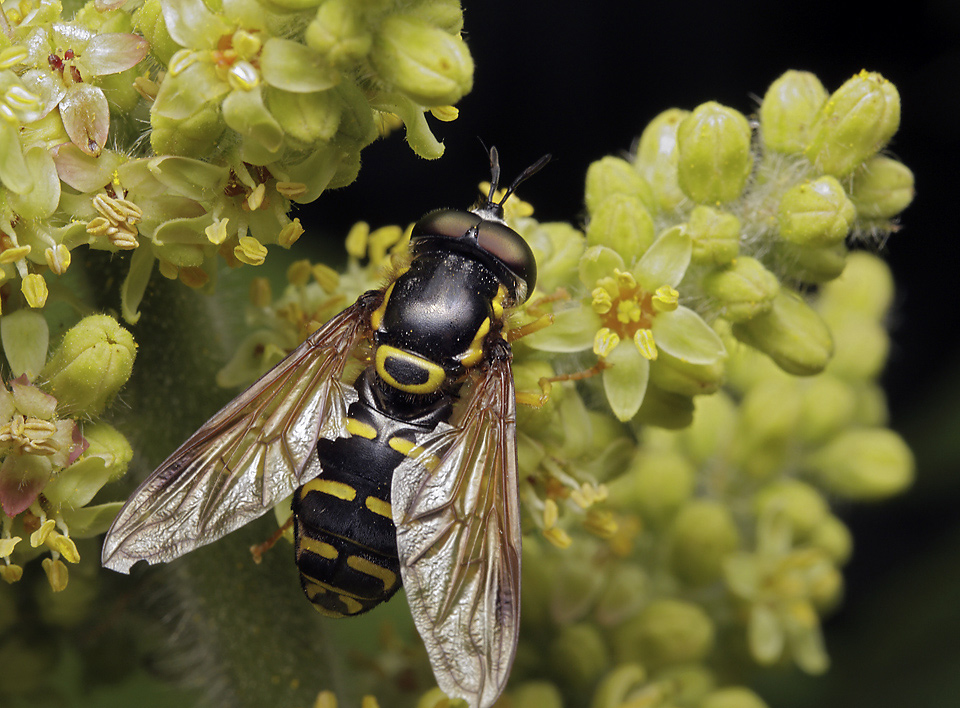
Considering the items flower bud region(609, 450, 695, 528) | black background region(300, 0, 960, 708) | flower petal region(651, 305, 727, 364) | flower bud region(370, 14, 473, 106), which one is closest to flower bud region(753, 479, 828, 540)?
flower bud region(609, 450, 695, 528)

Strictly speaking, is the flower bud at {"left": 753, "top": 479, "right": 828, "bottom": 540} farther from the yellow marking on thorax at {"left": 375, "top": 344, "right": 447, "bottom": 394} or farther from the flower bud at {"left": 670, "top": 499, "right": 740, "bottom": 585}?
the yellow marking on thorax at {"left": 375, "top": 344, "right": 447, "bottom": 394}

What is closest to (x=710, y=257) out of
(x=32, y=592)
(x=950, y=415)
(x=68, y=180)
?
(x=68, y=180)

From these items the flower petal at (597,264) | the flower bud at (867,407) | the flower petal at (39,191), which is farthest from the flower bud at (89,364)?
the flower bud at (867,407)

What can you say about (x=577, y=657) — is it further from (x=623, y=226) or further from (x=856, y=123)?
(x=856, y=123)

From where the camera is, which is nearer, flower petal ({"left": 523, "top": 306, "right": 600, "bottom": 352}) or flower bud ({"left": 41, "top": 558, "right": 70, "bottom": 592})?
flower bud ({"left": 41, "top": 558, "right": 70, "bottom": 592})

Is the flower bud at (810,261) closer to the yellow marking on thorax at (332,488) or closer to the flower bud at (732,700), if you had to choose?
the yellow marking on thorax at (332,488)

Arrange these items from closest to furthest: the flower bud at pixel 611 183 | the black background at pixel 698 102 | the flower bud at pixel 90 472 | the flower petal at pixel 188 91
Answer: the flower petal at pixel 188 91
the flower bud at pixel 90 472
the flower bud at pixel 611 183
the black background at pixel 698 102

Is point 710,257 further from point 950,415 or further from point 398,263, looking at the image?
point 950,415
